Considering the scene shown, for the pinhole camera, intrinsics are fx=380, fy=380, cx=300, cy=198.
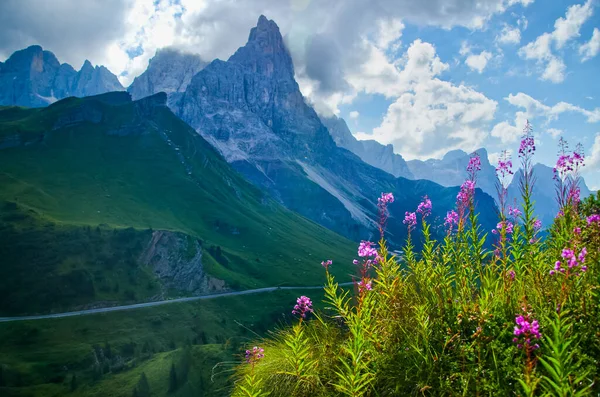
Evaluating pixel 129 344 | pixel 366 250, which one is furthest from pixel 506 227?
pixel 129 344

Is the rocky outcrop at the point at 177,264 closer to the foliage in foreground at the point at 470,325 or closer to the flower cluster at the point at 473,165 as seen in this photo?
the foliage in foreground at the point at 470,325

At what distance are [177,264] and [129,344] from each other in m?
66.2

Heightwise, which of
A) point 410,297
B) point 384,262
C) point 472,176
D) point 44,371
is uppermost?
point 472,176

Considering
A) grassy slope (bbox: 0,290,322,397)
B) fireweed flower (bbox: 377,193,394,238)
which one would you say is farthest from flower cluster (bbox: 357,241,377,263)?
grassy slope (bbox: 0,290,322,397)

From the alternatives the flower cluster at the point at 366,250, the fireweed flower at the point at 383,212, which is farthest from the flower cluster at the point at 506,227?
the flower cluster at the point at 366,250

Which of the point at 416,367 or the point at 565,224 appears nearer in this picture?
the point at 416,367

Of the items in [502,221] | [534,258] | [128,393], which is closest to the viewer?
[534,258]

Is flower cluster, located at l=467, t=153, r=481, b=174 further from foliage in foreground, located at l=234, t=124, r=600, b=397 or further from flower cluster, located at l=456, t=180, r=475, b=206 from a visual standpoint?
flower cluster, located at l=456, t=180, r=475, b=206

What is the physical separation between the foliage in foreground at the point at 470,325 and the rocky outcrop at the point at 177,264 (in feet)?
542

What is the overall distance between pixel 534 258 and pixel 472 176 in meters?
1.99

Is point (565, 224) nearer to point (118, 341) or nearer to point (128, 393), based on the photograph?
point (128, 393)

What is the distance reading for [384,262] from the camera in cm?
797

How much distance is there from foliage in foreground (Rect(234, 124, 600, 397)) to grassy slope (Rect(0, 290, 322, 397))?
179ft

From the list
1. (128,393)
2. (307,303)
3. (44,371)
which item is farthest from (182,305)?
(307,303)
